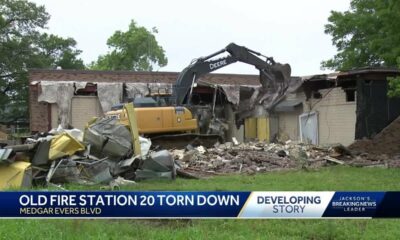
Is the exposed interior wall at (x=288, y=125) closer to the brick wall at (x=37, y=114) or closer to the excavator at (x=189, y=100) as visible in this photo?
the excavator at (x=189, y=100)

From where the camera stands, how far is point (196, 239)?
6.75 meters

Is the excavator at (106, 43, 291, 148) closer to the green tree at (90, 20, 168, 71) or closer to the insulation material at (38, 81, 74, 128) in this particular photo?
the insulation material at (38, 81, 74, 128)

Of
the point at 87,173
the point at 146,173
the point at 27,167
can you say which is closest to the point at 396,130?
the point at 146,173

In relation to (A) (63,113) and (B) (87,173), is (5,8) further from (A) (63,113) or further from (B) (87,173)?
(B) (87,173)

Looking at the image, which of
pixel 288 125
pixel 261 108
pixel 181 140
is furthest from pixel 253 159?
pixel 288 125

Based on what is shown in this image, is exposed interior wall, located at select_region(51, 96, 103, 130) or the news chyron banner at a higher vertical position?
exposed interior wall, located at select_region(51, 96, 103, 130)

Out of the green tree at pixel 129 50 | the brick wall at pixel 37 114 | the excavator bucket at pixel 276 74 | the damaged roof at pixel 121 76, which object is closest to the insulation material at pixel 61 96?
the brick wall at pixel 37 114

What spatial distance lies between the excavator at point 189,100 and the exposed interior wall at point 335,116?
6.88 feet

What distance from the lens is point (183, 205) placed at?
5.04 m

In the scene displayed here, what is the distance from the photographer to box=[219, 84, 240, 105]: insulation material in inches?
1193

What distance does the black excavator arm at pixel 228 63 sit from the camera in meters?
24.2

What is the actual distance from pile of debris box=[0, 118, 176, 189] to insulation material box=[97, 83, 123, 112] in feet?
47.8

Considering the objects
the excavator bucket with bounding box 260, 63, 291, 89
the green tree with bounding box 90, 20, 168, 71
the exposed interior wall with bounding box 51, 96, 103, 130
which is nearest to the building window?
the excavator bucket with bounding box 260, 63, 291, 89

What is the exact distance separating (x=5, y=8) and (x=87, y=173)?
164ft
